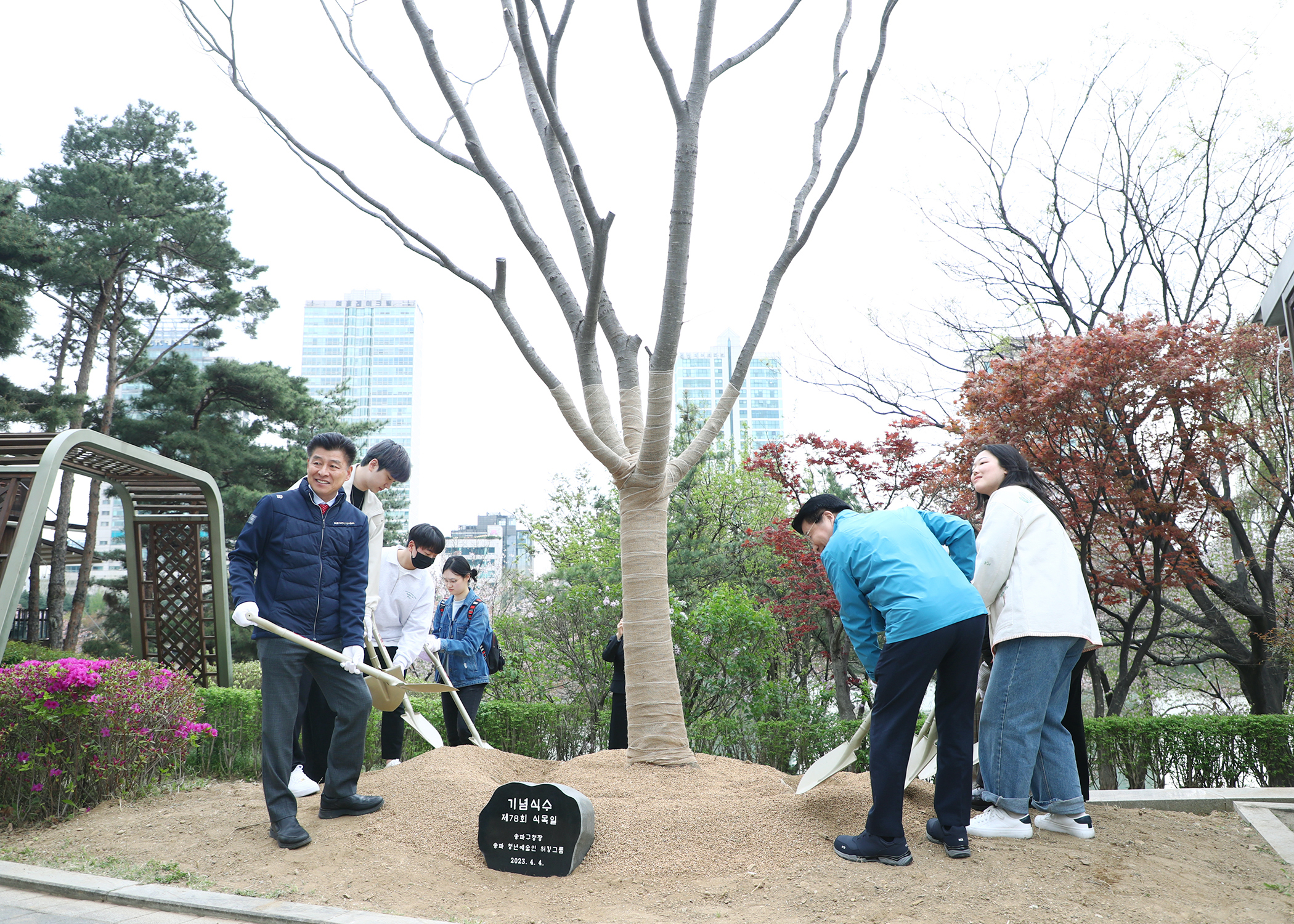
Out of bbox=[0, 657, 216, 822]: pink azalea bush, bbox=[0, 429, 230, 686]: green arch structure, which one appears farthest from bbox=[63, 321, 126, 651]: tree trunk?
bbox=[0, 657, 216, 822]: pink azalea bush

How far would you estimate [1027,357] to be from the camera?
6.51m

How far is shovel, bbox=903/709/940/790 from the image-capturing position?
11.6 feet

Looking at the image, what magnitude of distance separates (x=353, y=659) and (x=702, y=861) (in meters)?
1.77

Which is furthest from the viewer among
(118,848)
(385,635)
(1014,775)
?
(385,635)

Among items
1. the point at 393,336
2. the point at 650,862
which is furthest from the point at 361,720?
the point at 393,336

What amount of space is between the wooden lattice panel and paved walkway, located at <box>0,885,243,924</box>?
4756mm

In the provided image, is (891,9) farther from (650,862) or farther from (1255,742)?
(1255,742)

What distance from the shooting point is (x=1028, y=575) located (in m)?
3.32

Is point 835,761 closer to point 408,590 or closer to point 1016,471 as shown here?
point 1016,471

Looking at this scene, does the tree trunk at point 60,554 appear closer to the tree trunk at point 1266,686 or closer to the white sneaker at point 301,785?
the white sneaker at point 301,785

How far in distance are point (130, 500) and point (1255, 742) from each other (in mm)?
9255

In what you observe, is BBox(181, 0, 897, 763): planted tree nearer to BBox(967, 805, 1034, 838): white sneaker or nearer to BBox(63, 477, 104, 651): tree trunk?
BBox(967, 805, 1034, 838): white sneaker

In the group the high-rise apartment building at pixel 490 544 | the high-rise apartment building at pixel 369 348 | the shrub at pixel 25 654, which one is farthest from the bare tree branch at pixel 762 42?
the high-rise apartment building at pixel 369 348

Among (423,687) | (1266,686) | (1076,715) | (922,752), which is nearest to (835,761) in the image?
(922,752)
